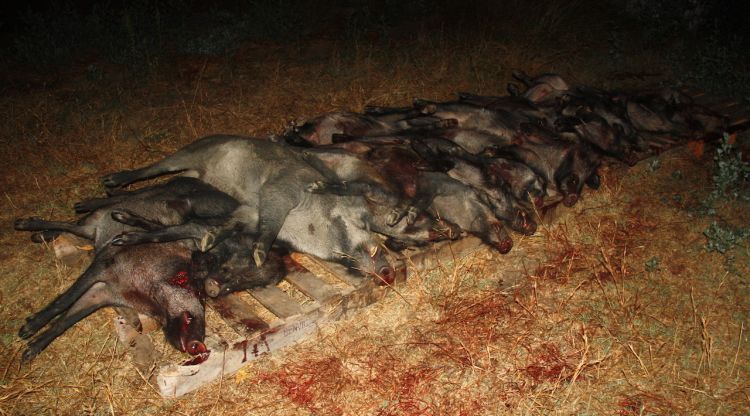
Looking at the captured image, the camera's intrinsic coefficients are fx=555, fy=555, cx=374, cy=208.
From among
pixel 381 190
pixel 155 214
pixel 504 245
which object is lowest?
pixel 504 245

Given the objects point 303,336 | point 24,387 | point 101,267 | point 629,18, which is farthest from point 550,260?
point 629,18

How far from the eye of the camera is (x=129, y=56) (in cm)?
789

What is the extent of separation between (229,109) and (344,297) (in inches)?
145

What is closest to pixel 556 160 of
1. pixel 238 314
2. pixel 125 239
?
pixel 238 314

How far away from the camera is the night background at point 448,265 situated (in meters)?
3.48

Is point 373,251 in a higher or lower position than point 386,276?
higher

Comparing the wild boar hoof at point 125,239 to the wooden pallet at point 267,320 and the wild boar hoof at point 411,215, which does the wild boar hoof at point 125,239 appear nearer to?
the wooden pallet at point 267,320

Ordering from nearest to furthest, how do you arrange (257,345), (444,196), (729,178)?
(257,345) → (444,196) → (729,178)

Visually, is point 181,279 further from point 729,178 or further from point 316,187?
point 729,178

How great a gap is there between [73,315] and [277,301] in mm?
1301

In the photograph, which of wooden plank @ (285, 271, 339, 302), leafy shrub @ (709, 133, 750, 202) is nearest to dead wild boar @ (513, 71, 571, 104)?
leafy shrub @ (709, 133, 750, 202)

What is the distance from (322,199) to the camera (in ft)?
13.9

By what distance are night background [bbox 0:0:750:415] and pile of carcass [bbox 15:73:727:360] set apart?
0.31m

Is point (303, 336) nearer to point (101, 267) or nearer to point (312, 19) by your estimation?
point (101, 267)
